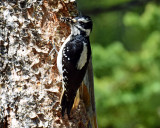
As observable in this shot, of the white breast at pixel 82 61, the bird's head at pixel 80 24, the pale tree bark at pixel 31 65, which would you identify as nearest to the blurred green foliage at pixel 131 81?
the bird's head at pixel 80 24

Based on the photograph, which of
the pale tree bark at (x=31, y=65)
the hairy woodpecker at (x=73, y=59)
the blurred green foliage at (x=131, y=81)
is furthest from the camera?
the blurred green foliage at (x=131, y=81)

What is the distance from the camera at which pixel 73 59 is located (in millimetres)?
3570

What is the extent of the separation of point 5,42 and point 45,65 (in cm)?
45

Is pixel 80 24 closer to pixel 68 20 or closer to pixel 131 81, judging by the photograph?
pixel 68 20

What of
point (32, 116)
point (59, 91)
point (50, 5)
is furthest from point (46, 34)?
A: point (32, 116)

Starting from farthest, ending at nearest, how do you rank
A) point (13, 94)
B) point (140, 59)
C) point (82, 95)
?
point (140, 59) < point (82, 95) < point (13, 94)

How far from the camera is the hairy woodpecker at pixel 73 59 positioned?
11.1 ft

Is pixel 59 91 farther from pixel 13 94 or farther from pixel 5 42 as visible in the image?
pixel 5 42

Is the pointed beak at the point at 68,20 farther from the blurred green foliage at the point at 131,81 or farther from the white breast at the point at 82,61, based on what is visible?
the blurred green foliage at the point at 131,81

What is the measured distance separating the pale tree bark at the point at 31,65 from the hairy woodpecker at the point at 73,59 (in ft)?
0.24

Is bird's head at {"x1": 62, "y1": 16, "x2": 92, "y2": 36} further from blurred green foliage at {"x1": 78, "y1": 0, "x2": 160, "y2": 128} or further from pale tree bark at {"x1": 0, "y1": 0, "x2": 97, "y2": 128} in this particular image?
blurred green foliage at {"x1": 78, "y1": 0, "x2": 160, "y2": 128}

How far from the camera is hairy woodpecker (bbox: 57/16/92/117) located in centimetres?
337

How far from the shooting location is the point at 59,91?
135 inches

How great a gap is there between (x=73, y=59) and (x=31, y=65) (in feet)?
1.58
